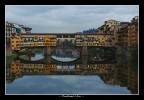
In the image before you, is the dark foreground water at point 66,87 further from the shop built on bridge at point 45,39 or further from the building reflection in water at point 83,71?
the shop built on bridge at point 45,39

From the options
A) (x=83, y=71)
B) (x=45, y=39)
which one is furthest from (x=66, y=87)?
(x=83, y=71)

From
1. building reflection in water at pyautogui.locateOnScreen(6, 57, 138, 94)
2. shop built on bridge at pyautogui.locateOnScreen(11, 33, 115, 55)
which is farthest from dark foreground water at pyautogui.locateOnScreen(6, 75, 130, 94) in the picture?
shop built on bridge at pyautogui.locateOnScreen(11, 33, 115, 55)

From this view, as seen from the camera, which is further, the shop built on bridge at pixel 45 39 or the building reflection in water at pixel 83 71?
the building reflection in water at pixel 83 71

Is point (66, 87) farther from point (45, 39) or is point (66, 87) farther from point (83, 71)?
point (83, 71)

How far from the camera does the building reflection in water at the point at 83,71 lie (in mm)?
2152

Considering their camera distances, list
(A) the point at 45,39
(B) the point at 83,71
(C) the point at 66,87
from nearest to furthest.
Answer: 1. (C) the point at 66,87
2. (A) the point at 45,39
3. (B) the point at 83,71

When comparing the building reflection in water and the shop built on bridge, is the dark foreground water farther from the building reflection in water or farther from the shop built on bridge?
the shop built on bridge

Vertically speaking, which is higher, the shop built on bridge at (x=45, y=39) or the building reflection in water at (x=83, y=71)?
the shop built on bridge at (x=45, y=39)

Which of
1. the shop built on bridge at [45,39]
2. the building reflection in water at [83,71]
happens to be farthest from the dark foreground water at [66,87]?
the shop built on bridge at [45,39]

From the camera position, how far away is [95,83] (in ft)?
6.39

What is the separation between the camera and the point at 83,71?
110 inches

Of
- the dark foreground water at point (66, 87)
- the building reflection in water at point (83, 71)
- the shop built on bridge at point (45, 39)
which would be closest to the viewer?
the dark foreground water at point (66, 87)
